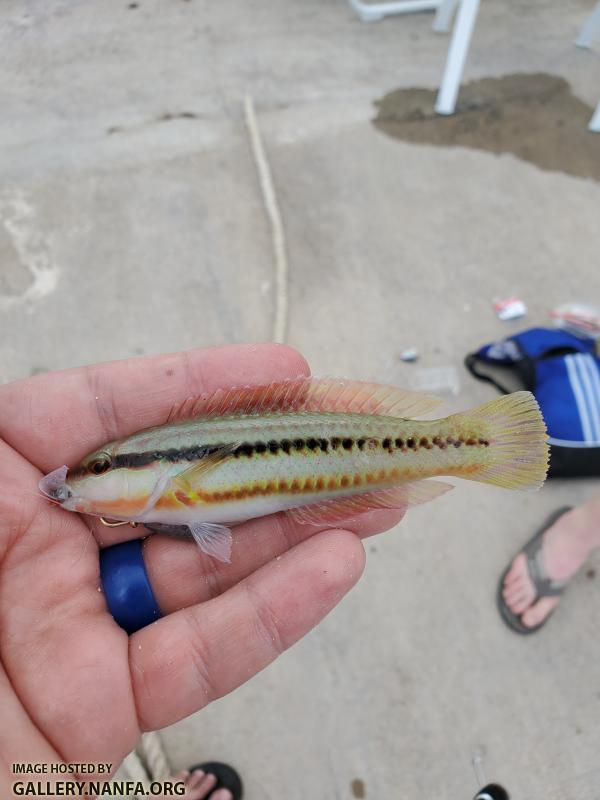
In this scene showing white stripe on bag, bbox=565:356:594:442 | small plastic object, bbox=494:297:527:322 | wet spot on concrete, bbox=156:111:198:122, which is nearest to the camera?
white stripe on bag, bbox=565:356:594:442

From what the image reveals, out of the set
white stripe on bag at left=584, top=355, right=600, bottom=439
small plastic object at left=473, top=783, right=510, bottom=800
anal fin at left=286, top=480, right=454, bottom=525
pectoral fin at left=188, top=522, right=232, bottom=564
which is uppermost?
anal fin at left=286, top=480, right=454, bottom=525

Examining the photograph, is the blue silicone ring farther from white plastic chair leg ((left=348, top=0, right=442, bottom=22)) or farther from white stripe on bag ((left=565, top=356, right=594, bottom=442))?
white plastic chair leg ((left=348, top=0, right=442, bottom=22))

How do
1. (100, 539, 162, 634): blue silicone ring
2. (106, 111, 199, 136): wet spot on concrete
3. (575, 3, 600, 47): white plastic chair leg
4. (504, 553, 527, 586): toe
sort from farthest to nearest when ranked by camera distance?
1. (575, 3, 600, 47): white plastic chair leg
2. (106, 111, 199, 136): wet spot on concrete
3. (504, 553, 527, 586): toe
4. (100, 539, 162, 634): blue silicone ring

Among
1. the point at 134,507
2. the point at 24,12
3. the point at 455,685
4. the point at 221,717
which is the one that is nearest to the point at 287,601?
the point at 134,507

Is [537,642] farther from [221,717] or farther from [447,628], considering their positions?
[221,717]

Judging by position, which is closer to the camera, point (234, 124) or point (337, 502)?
point (337, 502)

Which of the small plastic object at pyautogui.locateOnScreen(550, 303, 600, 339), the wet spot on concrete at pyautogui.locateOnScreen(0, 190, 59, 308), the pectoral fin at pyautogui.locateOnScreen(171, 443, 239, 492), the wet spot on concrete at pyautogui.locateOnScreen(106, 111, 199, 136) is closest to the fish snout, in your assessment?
the pectoral fin at pyautogui.locateOnScreen(171, 443, 239, 492)
